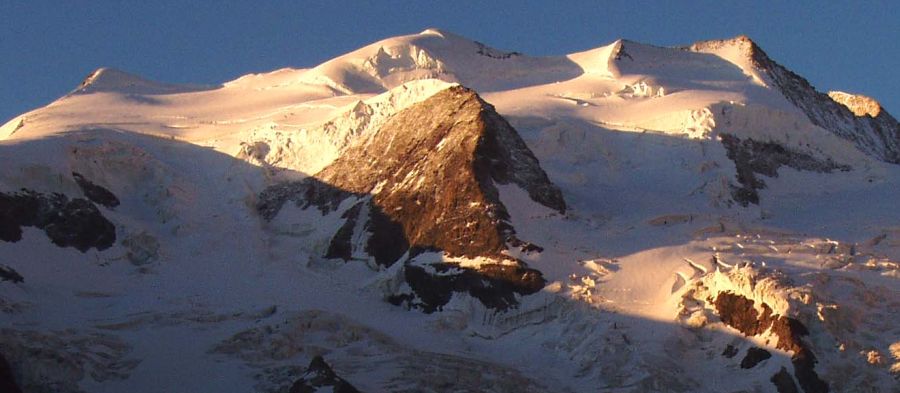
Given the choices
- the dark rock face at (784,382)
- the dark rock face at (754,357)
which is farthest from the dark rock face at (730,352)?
the dark rock face at (784,382)

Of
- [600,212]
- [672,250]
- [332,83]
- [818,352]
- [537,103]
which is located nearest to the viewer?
[818,352]

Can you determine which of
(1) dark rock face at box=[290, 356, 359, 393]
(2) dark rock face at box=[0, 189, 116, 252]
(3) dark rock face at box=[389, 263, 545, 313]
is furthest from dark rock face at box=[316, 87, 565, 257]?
(1) dark rock face at box=[290, 356, 359, 393]

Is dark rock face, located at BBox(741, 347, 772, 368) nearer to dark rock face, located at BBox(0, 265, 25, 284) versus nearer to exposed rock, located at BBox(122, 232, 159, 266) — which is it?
exposed rock, located at BBox(122, 232, 159, 266)

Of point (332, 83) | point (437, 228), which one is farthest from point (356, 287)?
point (332, 83)

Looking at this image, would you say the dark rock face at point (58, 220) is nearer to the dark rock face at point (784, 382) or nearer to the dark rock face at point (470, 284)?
the dark rock face at point (470, 284)

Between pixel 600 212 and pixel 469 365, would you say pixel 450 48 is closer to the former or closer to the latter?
pixel 600 212

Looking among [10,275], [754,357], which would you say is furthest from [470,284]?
[10,275]

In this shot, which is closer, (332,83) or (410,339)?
(410,339)

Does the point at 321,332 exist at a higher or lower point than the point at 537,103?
lower
